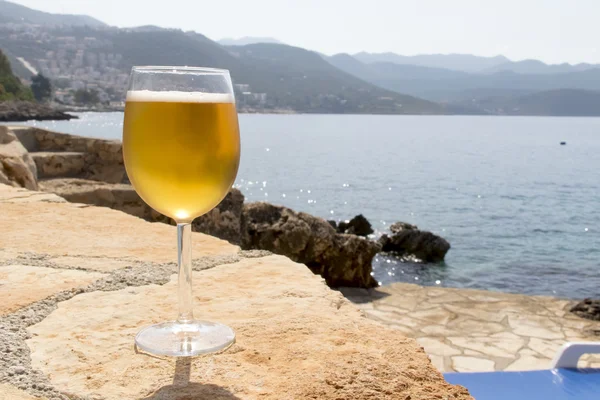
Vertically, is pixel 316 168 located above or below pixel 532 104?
below

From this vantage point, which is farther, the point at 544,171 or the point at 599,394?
the point at 544,171

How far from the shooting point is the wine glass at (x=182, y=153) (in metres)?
0.99

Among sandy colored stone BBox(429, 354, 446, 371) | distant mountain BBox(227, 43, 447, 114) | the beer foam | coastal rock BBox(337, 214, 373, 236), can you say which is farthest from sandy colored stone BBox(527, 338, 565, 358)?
distant mountain BBox(227, 43, 447, 114)

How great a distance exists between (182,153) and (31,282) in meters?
0.61

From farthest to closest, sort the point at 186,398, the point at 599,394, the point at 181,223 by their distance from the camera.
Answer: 1. the point at 599,394
2. the point at 181,223
3. the point at 186,398

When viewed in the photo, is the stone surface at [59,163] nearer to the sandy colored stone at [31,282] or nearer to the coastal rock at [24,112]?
the sandy colored stone at [31,282]

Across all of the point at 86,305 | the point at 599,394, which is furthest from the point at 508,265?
the point at 86,305

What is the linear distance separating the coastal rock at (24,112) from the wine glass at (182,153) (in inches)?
2919

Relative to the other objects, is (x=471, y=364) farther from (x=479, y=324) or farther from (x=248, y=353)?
(x=248, y=353)

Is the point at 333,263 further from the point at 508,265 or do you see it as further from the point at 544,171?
the point at 544,171

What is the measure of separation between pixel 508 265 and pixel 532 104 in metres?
155

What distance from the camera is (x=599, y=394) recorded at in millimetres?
3795

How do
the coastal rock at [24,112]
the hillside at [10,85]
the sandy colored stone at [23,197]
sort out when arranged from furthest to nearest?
the hillside at [10,85] < the coastal rock at [24,112] < the sandy colored stone at [23,197]

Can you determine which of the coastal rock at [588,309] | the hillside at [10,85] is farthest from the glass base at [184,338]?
the hillside at [10,85]
